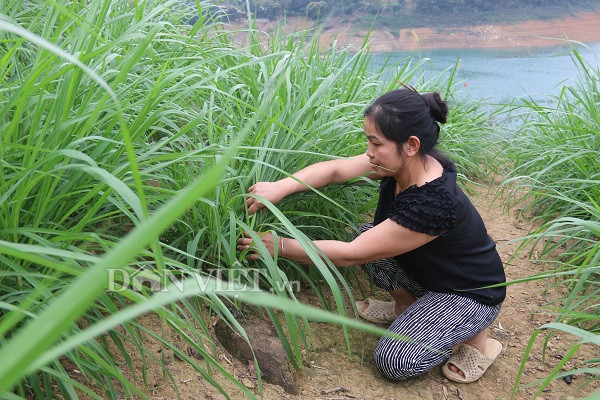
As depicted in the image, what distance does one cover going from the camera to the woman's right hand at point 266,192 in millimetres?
1457

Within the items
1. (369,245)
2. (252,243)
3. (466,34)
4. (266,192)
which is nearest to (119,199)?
(252,243)

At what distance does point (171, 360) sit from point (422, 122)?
769mm

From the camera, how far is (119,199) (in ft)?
3.60

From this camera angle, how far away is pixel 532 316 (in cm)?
188

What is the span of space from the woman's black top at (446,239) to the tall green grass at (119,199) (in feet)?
0.71

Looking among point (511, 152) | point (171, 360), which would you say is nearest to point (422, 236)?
point (171, 360)

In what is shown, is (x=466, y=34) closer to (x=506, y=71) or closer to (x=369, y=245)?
(x=506, y=71)

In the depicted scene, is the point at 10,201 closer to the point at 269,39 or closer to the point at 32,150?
the point at 32,150

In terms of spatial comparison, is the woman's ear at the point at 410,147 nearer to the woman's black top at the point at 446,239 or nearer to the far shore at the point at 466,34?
the woman's black top at the point at 446,239

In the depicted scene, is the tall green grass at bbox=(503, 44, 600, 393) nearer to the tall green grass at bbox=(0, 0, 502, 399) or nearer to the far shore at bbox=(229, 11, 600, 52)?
the far shore at bbox=(229, 11, 600, 52)

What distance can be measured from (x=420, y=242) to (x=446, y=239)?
0.29 feet

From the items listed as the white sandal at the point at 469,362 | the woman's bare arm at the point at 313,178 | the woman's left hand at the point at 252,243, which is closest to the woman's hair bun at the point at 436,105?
the woman's bare arm at the point at 313,178

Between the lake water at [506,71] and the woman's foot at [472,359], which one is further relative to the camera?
the lake water at [506,71]

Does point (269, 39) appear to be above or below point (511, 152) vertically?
above
